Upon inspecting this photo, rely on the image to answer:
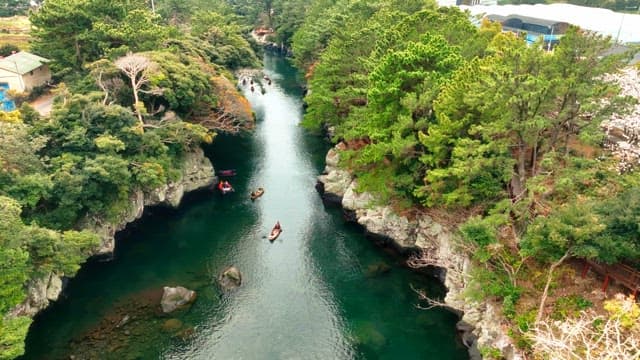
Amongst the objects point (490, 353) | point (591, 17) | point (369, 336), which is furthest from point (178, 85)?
point (591, 17)

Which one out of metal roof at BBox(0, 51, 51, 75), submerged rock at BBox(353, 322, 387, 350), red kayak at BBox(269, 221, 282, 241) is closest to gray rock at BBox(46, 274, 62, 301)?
red kayak at BBox(269, 221, 282, 241)

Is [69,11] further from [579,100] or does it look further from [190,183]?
[579,100]

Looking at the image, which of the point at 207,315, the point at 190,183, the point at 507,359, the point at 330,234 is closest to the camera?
the point at 507,359

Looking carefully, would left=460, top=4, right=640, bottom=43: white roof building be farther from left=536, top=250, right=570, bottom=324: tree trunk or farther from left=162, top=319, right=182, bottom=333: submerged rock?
left=162, top=319, right=182, bottom=333: submerged rock

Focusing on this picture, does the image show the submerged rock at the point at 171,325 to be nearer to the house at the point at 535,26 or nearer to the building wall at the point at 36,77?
the building wall at the point at 36,77

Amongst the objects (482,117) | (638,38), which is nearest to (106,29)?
(482,117)

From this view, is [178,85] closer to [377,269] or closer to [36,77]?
[36,77]
